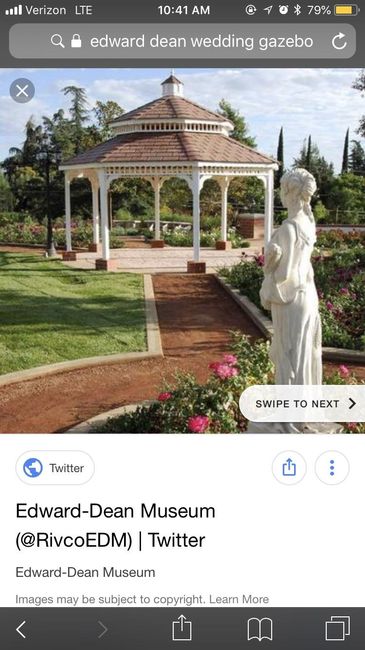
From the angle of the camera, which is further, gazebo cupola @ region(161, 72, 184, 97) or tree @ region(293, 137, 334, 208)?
tree @ region(293, 137, 334, 208)

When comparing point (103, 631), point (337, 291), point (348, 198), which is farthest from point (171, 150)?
point (103, 631)

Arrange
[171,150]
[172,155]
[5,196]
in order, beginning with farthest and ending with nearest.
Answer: [5,196] < [171,150] < [172,155]

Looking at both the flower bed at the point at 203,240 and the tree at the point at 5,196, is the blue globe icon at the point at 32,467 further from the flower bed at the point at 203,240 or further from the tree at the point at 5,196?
the tree at the point at 5,196

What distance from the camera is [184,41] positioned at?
2.73m

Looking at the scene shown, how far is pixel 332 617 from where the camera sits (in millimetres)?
2486

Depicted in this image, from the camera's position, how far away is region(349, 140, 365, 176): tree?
865 inches

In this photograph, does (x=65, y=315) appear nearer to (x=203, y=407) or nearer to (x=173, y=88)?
(x=203, y=407)

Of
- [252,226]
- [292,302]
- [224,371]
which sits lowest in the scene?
[224,371]

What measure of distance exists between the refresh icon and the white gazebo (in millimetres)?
12667

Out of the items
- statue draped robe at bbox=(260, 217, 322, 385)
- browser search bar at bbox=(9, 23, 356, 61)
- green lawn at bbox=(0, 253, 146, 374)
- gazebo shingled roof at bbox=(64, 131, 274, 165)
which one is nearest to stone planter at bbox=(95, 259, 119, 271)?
green lawn at bbox=(0, 253, 146, 374)
